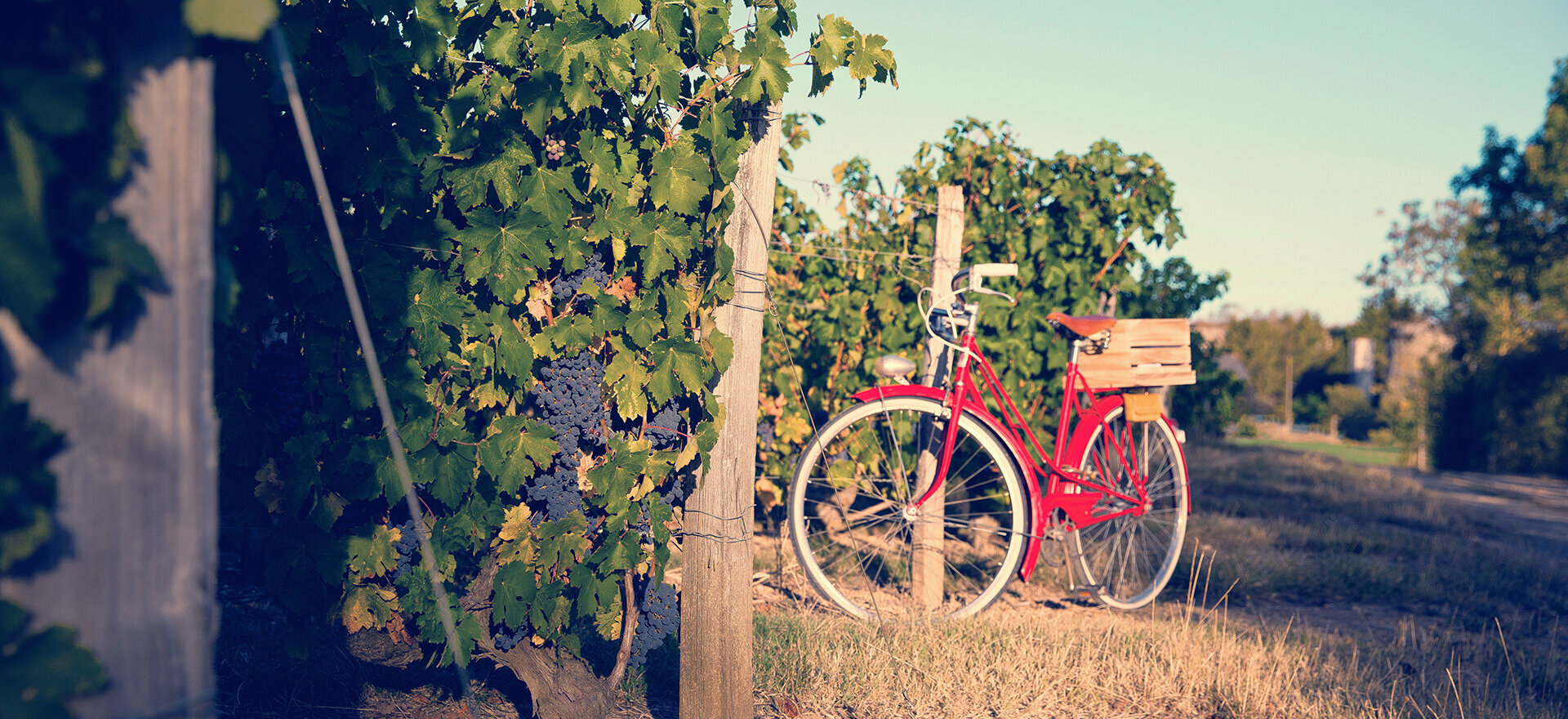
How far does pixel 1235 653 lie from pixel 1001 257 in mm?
2664

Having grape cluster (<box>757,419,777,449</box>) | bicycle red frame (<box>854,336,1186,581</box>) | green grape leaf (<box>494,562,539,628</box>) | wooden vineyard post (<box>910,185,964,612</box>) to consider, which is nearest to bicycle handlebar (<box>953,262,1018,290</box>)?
wooden vineyard post (<box>910,185,964,612</box>)

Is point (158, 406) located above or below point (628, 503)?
above

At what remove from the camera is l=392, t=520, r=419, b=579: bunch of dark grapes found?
8.11 ft

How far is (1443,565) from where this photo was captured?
217 inches

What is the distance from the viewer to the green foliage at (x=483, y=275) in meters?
2.25

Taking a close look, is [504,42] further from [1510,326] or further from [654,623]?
[1510,326]

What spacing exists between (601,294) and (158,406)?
5.42 feet

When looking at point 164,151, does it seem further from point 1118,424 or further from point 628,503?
point 1118,424

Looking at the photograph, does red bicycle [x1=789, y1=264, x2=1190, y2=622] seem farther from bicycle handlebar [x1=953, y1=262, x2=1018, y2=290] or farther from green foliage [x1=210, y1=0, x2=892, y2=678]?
green foliage [x1=210, y1=0, x2=892, y2=678]

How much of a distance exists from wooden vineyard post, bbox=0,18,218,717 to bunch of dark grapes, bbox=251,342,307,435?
5.44 ft

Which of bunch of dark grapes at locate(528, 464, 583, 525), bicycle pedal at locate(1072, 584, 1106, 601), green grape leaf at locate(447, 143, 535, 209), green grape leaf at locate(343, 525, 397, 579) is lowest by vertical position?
bicycle pedal at locate(1072, 584, 1106, 601)

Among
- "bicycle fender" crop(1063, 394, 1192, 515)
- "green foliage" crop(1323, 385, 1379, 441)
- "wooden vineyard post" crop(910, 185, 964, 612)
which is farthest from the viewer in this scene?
"green foliage" crop(1323, 385, 1379, 441)

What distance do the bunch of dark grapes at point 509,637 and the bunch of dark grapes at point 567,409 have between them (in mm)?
350

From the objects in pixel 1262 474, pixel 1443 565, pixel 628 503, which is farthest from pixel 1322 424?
pixel 628 503
